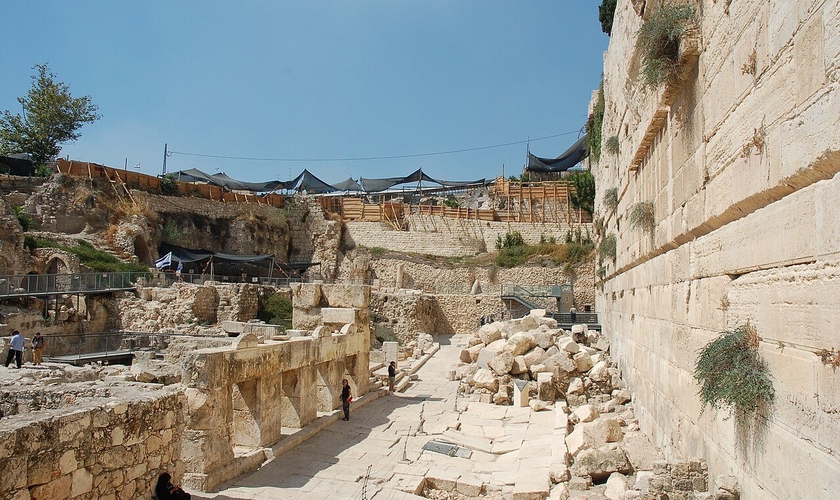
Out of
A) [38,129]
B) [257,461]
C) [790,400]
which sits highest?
[38,129]

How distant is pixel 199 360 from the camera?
7988 mm

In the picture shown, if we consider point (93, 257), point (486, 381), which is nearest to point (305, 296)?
point (486, 381)

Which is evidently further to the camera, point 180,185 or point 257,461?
point 180,185

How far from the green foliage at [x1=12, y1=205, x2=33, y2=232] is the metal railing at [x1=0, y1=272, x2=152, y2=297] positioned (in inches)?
226

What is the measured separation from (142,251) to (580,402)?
81.4 feet

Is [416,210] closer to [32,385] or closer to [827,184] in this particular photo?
[32,385]

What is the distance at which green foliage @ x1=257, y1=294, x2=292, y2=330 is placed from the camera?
2462cm

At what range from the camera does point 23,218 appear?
84.8ft

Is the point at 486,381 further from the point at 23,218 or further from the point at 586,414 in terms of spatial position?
the point at 23,218

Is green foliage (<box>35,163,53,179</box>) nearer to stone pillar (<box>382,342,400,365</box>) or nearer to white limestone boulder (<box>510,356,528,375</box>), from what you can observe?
stone pillar (<box>382,342,400,365</box>)

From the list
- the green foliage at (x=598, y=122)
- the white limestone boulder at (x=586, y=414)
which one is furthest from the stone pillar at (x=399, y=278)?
the white limestone boulder at (x=586, y=414)

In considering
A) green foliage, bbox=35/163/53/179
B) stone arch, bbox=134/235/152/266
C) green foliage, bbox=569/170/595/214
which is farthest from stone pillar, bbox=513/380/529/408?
green foliage, bbox=35/163/53/179

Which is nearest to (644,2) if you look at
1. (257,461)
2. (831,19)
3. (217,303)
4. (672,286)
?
(672,286)

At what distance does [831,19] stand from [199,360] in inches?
→ 292
